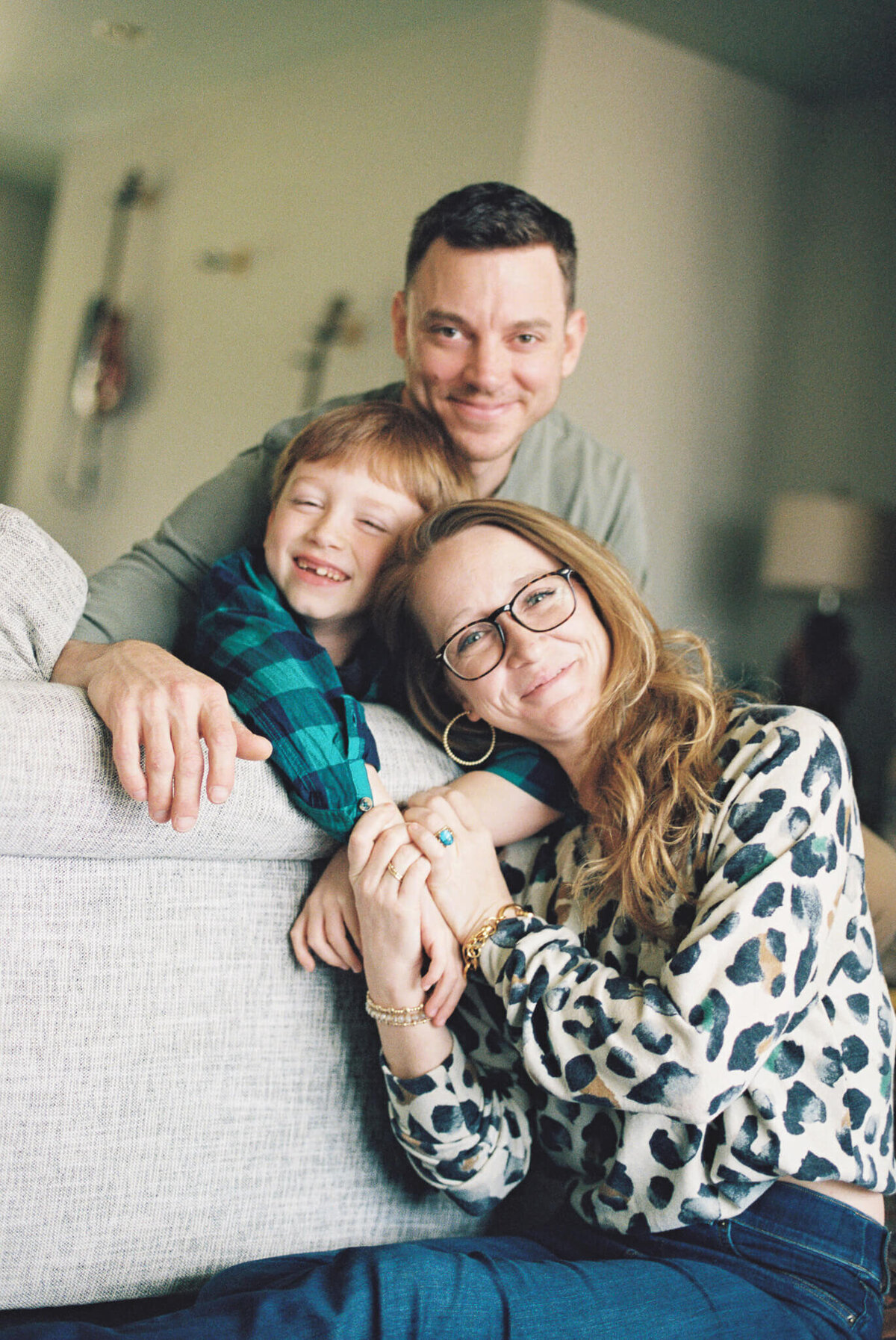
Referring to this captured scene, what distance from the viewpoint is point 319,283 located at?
3.97m

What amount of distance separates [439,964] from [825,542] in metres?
2.94

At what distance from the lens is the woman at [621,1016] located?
0.96 m

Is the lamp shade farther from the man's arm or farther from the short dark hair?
the man's arm

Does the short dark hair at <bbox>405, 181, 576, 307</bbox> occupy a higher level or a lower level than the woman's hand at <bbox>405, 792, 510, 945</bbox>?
higher

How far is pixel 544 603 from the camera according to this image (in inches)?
47.0

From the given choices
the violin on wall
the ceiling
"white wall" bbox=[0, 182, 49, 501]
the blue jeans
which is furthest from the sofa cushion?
"white wall" bbox=[0, 182, 49, 501]

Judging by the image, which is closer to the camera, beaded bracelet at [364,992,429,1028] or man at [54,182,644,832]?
beaded bracelet at [364,992,429,1028]

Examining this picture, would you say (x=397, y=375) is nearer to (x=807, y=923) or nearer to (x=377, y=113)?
(x=377, y=113)

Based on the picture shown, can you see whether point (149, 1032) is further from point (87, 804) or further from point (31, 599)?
point (31, 599)

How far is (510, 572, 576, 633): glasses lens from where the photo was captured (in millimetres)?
1190

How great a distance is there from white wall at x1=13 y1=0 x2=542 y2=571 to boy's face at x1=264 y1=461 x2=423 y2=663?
240cm

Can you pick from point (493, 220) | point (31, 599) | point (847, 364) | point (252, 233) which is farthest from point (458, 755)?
point (252, 233)

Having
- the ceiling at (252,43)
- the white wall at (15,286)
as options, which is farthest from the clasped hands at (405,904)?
the white wall at (15,286)

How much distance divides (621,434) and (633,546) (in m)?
1.73
